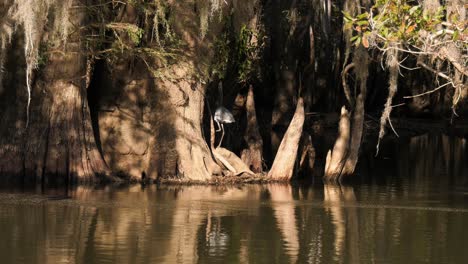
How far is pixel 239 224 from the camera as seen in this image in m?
16.4

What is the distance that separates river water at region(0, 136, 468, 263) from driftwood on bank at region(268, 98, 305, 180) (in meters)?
0.56

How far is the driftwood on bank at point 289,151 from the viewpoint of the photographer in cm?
2250

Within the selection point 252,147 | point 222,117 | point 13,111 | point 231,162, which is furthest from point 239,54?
point 13,111

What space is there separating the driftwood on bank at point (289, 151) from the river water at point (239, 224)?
563 mm

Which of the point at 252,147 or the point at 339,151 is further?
the point at 252,147

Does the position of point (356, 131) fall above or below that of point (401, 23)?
below

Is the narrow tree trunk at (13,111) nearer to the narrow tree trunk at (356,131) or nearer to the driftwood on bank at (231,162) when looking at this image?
the driftwood on bank at (231,162)

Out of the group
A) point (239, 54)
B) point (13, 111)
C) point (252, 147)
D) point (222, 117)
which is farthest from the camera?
point (239, 54)

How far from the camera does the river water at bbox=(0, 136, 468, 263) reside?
13.7 metres

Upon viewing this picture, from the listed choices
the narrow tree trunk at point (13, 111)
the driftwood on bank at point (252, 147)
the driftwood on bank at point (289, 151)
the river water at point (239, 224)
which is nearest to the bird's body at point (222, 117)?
the driftwood on bank at point (252, 147)

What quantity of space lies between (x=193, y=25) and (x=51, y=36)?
3.06 metres

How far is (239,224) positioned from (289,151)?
245 inches

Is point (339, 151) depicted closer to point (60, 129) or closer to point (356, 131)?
point (356, 131)

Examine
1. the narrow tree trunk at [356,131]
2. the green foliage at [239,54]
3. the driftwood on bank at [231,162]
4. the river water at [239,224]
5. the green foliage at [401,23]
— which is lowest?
the river water at [239,224]
